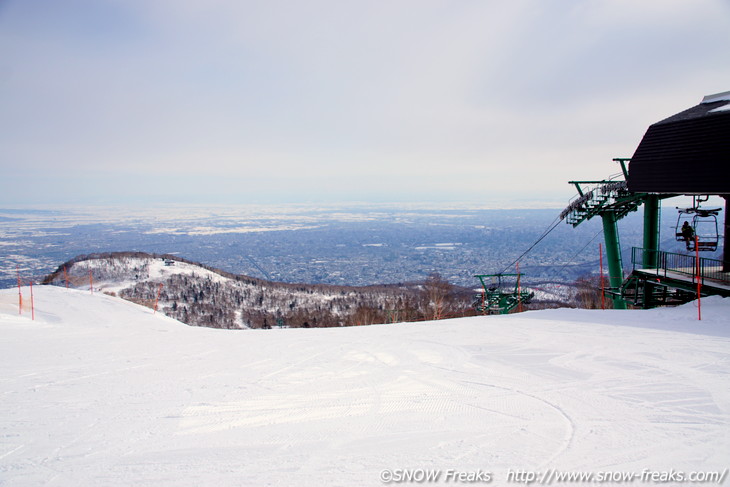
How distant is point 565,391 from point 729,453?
1.86 meters

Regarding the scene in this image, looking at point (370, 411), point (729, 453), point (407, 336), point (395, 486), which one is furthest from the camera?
point (407, 336)

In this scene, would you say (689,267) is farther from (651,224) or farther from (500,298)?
(500,298)

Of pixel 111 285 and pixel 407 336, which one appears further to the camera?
pixel 111 285

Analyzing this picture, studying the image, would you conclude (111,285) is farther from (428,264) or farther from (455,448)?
(428,264)

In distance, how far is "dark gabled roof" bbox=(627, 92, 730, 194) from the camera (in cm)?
1303

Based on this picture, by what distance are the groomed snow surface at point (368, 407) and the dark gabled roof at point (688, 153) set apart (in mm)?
6244

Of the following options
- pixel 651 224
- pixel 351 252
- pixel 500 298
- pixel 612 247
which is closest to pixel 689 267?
pixel 651 224

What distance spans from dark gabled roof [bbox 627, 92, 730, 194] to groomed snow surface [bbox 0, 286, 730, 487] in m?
6.24

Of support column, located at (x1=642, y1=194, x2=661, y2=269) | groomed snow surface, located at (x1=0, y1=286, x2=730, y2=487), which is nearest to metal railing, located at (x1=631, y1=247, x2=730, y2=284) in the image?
support column, located at (x1=642, y1=194, x2=661, y2=269)

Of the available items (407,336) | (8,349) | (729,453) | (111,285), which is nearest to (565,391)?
(729,453)

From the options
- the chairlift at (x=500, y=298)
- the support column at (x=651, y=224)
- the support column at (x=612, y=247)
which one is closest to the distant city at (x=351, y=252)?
the support column at (x=612, y=247)

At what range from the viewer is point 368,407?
507 cm

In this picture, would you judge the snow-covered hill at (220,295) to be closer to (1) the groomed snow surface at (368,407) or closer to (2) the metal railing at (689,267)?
(2) the metal railing at (689,267)

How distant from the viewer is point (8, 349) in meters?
8.91
